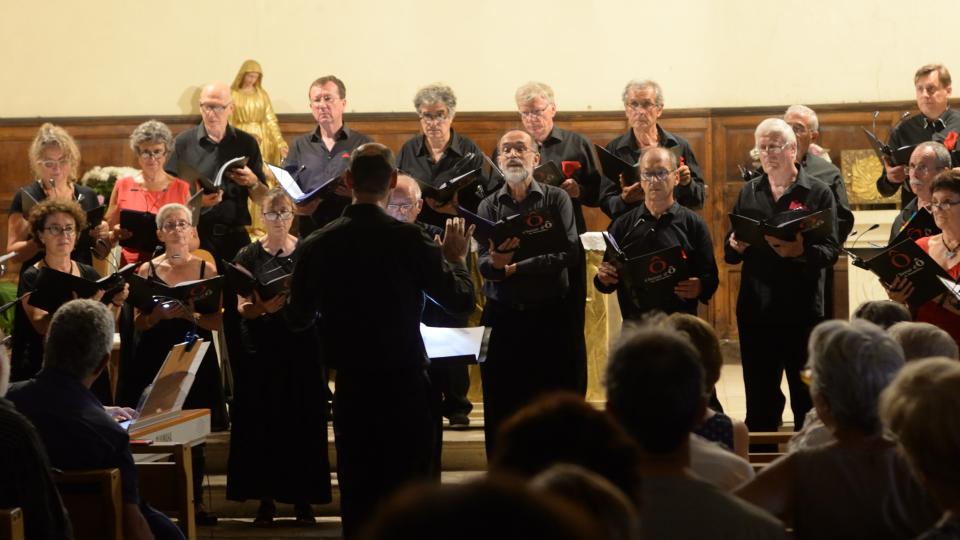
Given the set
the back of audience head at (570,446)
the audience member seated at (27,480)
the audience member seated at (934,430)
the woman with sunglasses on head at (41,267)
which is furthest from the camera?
the woman with sunglasses on head at (41,267)

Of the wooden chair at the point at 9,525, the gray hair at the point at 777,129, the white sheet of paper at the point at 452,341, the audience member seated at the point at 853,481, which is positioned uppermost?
the gray hair at the point at 777,129

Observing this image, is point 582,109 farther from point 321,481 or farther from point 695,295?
point 321,481

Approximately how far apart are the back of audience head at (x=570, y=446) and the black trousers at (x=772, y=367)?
418 centimetres

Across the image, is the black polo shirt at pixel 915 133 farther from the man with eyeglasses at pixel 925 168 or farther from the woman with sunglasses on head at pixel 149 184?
the woman with sunglasses on head at pixel 149 184

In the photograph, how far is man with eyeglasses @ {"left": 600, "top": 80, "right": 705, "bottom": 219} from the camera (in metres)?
6.15

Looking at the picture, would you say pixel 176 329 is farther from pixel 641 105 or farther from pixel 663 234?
pixel 641 105

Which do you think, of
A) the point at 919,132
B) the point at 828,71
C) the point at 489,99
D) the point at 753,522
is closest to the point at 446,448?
the point at 919,132

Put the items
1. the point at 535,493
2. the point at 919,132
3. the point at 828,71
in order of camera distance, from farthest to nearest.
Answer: the point at 828,71
the point at 919,132
the point at 535,493

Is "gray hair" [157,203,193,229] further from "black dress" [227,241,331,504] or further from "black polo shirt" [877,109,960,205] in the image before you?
"black polo shirt" [877,109,960,205]

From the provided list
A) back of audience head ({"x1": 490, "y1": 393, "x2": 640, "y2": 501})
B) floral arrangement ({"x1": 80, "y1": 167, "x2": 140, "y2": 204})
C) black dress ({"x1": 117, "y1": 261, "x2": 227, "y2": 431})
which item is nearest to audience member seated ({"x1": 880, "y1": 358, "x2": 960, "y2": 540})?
back of audience head ({"x1": 490, "y1": 393, "x2": 640, "y2": 501})

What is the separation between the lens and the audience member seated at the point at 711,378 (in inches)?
126

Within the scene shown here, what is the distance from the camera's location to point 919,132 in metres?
7.41

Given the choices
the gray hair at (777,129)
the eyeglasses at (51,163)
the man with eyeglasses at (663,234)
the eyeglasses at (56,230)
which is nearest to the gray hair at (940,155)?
the gray hair at (777,129)

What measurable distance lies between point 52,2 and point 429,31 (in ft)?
9.97
